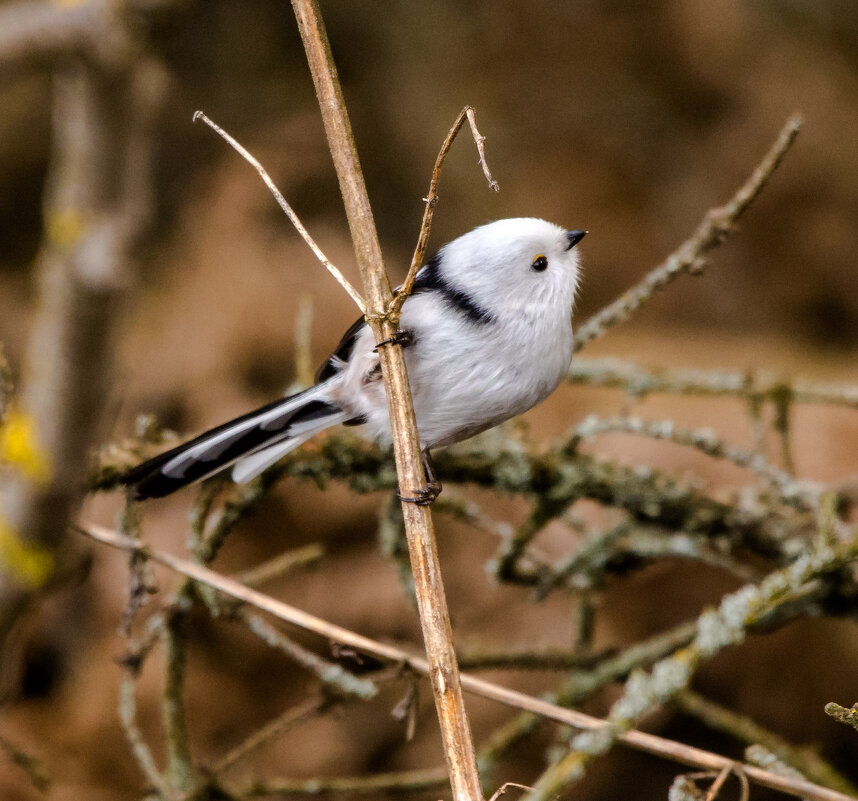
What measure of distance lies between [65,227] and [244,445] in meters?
0.99

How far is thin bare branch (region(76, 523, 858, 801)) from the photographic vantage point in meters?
1.07

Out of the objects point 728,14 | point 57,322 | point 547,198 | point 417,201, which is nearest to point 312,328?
point 417,201

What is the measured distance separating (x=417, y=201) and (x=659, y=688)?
9.04ft

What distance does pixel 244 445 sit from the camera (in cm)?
166

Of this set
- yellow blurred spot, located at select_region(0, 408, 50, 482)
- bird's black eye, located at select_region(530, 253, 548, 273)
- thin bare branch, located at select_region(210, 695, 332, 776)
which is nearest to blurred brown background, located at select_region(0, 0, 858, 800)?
thin bare branch, located at select_region(210, 695, 332, 776)

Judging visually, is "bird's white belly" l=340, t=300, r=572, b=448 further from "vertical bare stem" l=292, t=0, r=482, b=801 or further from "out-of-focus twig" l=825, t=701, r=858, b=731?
"out-of-focus twig" l=825, t=701, r=858, b=731

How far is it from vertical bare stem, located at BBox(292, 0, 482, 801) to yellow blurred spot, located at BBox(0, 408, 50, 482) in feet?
1.29

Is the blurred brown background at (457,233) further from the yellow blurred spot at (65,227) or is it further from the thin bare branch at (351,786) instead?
the yellow blurred spot at (65,227)

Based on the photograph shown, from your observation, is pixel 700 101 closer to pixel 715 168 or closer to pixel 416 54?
pixel 715 168

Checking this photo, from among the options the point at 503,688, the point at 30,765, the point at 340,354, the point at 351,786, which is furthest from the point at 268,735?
the point at 340,354

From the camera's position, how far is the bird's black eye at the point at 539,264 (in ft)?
4.85

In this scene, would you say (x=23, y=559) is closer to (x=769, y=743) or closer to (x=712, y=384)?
(x=769, y=743)

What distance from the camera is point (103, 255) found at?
0.70m

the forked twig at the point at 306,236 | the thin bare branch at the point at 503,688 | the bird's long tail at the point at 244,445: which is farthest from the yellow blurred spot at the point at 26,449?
the bird's long tail at the point at 244,445
